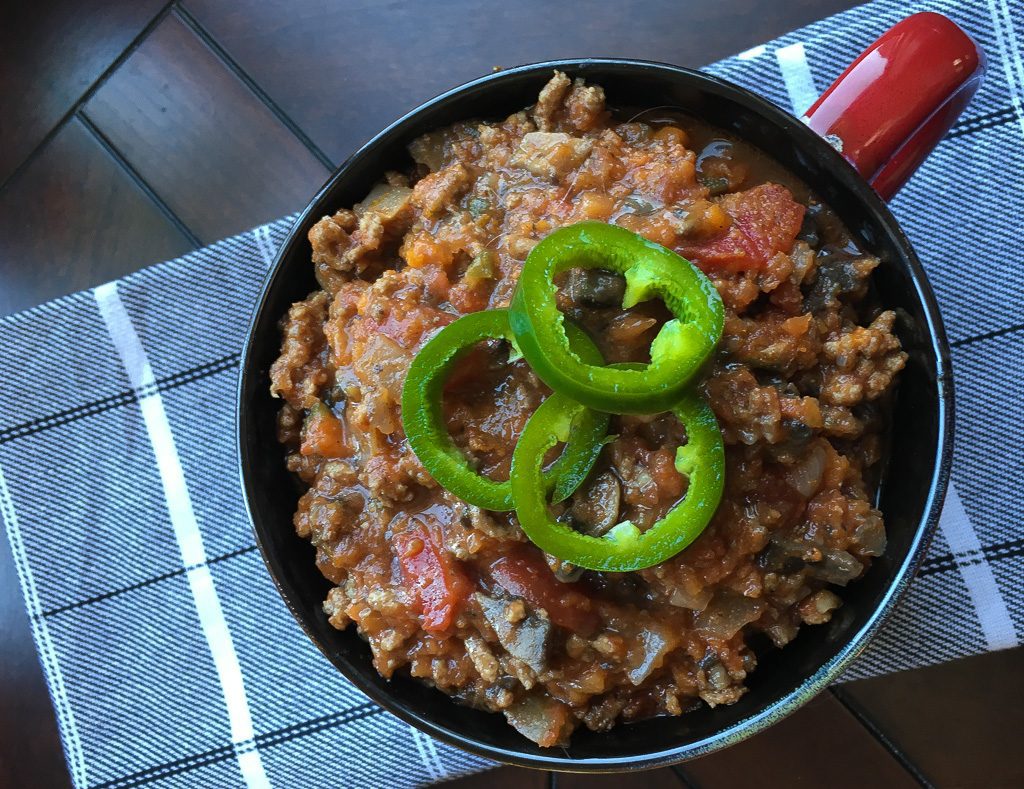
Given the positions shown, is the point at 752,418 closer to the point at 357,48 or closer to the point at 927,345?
the point at 927,345

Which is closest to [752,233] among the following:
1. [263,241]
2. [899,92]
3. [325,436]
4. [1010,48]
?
[899,92]

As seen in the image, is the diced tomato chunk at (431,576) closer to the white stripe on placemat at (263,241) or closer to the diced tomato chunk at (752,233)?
the diced tomato chunk at (752,233)

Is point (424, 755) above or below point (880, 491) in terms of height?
below

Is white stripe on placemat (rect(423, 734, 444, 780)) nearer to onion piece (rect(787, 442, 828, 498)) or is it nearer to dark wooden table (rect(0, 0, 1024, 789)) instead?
dark wooden table (rect(0, 0, 1024, 789))

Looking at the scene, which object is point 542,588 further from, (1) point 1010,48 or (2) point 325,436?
(1) point 1010,48

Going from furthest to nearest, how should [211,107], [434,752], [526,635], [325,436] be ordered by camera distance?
[211,107], [434,752], [325,436], [526,635]
